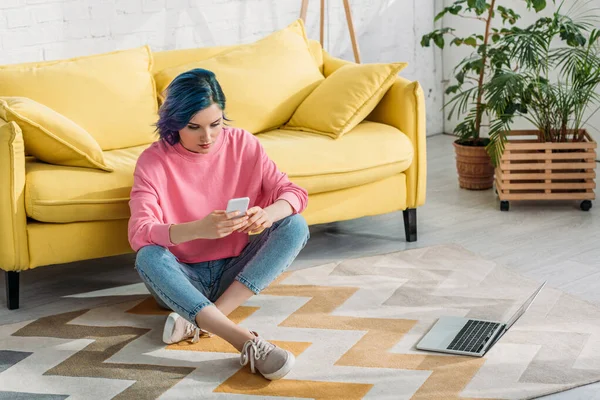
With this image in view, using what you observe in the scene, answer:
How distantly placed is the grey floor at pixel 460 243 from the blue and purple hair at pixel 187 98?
0.74 m

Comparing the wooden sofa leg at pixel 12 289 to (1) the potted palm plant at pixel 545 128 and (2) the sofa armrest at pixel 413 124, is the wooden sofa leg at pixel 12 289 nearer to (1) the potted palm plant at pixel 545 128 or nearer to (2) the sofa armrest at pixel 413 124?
(2) the sofa armrest at pixel 413 124

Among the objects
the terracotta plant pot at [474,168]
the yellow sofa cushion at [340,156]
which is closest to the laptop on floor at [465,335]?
the yellow sofa cushion at [340,156]

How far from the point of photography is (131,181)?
9.40ft

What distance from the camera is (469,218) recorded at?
12.2 ft

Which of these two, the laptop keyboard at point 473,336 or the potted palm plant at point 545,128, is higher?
the potted palm plant at point 545,128

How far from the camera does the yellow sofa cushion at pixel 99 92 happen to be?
10.2ft

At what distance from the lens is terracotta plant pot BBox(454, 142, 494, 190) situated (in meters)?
4.09

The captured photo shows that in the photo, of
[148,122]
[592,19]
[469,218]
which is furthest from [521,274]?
[592,19]

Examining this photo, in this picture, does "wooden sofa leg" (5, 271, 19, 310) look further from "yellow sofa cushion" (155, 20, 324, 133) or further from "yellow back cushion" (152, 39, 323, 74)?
"yellow back cushion" (152, 39, 323, 74)

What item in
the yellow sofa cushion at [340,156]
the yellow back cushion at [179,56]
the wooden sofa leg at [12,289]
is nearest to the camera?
the wooden sofa leg at [12,289]

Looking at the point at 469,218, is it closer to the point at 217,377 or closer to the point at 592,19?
the point at 592,19

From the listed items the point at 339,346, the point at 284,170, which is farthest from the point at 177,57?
the point at 339,346

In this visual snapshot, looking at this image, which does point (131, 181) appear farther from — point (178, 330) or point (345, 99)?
point (345, 99)

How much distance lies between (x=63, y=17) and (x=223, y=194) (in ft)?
5.64
